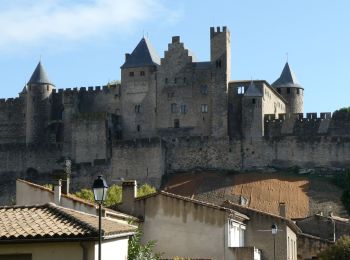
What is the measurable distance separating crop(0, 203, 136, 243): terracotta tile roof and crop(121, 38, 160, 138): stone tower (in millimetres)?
62649

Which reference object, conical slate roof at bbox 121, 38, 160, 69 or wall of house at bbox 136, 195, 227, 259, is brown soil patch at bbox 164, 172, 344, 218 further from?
wall of house at bbox 136, 195, 227, 259

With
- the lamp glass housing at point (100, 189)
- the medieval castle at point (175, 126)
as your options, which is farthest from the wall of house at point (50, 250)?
the medieval castle at point (175, 126)

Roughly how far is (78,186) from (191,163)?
9.63m

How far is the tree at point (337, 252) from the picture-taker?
46.0 meters

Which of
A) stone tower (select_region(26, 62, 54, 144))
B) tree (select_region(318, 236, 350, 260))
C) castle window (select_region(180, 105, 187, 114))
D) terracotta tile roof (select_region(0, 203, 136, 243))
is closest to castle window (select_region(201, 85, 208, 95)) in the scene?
castle window (select_region(180, 105, 187, 114))

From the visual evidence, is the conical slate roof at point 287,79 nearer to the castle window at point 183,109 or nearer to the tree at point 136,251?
the castle window at point 183,109

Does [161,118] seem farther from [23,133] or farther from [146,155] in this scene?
[23,133]

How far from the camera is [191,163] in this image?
81000 mm

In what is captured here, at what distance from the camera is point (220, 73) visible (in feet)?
269

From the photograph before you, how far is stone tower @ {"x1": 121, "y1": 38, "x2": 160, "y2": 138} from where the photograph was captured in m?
84.2

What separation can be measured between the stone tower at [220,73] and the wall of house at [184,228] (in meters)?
47.4

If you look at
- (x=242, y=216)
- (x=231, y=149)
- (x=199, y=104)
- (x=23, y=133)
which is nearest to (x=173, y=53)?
(x=199, y=104)

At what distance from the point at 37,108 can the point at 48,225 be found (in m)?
72.3

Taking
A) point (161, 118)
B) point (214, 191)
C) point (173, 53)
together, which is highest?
point (173, 53)
